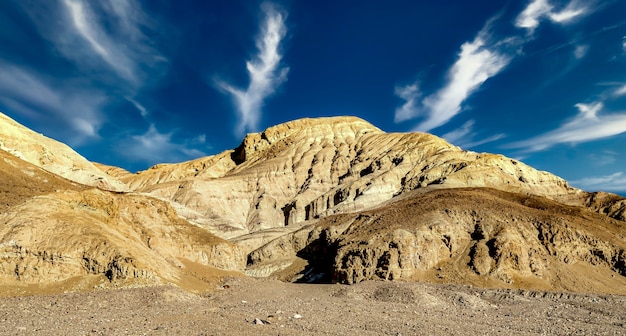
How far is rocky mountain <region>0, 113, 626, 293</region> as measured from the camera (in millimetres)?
26312

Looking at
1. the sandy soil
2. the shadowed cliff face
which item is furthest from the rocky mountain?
the sandy soil

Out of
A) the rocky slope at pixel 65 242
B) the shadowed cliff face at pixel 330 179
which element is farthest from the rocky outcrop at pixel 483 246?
the shadowed cliff face at pixel 330 179

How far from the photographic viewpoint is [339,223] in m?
61.4

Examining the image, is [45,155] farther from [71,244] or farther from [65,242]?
[71,244]

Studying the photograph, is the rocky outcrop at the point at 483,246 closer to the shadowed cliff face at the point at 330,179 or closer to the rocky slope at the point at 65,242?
the rocky slope at the point at 65,242

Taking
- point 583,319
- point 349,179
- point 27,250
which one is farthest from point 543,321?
point 349,179

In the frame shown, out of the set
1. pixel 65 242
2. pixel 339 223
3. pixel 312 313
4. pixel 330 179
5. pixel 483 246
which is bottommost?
pixel 312 313

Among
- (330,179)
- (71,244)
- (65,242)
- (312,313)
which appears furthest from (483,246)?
(330,179)

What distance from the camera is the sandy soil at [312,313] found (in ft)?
54.9

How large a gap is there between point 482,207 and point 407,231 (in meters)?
11.7

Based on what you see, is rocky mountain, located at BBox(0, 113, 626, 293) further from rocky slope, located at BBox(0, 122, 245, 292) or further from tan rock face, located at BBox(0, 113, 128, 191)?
tan rock face, located at BBox(0, 113, 128, 191)

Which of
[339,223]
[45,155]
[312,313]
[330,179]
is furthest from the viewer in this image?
[330,179]

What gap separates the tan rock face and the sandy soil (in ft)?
189

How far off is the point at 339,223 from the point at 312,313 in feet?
128
